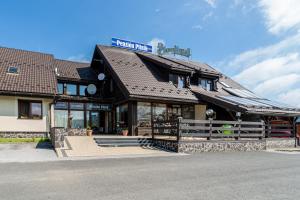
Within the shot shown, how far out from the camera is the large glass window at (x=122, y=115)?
776 inches

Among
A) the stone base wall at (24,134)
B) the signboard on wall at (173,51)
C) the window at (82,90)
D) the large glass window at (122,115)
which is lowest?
the stone base wall at (24,134)

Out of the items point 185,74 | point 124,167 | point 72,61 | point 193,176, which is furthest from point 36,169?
point 72,61

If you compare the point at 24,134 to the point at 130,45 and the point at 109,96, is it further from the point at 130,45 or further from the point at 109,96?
the point at 130,45

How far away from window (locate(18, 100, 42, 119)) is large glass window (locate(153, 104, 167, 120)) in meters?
7.64

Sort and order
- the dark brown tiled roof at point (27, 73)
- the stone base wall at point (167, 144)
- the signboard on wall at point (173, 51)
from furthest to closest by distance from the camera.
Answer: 1. the signboard on wall at point (173, 51)
2. the dark brown tiled roof at point (27, 73)
3. the stone base wall at point (167, 144)

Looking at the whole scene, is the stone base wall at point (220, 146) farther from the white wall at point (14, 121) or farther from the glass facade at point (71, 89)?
the glass facade at point (71, 89)

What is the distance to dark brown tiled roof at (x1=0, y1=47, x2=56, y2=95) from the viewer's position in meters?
17.4

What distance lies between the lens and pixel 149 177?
24.0 ft

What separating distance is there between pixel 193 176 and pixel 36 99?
44.6 feet

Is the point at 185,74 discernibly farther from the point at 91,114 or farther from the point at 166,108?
the point at 91,114

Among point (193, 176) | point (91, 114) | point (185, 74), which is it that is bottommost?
point (193, 176)

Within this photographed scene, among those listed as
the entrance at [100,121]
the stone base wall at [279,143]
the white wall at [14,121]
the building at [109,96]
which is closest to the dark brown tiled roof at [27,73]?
the building at [109,96]

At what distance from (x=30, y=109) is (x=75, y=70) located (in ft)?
22.2

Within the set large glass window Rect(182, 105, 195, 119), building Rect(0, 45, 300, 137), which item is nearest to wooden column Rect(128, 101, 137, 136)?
building Rect(0, 45, 300, 137)
